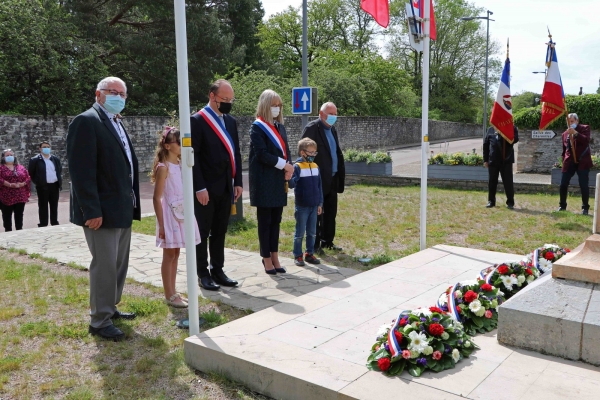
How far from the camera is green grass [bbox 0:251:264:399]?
12.1ft

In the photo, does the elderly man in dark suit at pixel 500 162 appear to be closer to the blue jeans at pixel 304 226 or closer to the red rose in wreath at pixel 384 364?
the blue jeans at pixel 304 226

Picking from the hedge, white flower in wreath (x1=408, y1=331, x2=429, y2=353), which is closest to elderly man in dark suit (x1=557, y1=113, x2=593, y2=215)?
the hedge

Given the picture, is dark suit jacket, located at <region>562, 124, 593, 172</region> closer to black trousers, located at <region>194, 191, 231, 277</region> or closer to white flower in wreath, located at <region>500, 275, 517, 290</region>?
white flower in wreath, located at <region>500, 275, 517, 290</region>

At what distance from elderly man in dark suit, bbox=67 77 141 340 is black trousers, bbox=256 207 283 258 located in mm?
1856

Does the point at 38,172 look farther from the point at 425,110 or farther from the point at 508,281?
the point at 508,281

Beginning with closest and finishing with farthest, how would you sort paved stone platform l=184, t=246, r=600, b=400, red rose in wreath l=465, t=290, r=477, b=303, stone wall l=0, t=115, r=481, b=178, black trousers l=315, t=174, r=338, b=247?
paved stone platform l=184, t=246, r=600, b=400 < red rose in wreath l=465, t=290, r=477, b=303 < black trousers l=315, t=174, r=338, b=247 < stone wall l=0, t=115, r=481, b=178

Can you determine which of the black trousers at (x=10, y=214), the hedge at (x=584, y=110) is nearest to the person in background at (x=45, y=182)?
the black trousers at (x=10, y=214)

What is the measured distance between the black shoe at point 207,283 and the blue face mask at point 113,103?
6.79 feet

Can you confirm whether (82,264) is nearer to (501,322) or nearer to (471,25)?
(501,322)

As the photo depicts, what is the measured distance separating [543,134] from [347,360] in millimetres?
17979

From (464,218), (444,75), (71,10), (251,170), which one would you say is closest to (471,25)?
(444,75)

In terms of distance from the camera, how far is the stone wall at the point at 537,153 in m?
19.4

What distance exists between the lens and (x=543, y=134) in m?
19.4

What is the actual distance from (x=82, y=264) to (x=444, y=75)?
53.5m
